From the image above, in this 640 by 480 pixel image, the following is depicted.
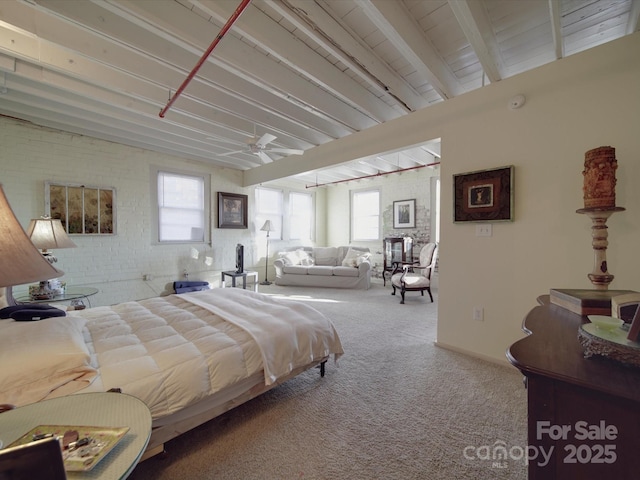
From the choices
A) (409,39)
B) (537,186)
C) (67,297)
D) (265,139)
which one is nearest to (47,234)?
(67,297)

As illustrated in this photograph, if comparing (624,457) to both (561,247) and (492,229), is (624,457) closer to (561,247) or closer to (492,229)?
(561,247)

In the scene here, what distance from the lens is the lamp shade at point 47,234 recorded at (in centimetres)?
256

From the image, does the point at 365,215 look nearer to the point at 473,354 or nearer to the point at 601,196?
the point at 473,354

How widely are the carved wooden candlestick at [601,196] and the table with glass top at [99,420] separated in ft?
7.97

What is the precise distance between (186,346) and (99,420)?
671 mm

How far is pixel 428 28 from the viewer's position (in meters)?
2.12

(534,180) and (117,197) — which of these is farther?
(117,197)

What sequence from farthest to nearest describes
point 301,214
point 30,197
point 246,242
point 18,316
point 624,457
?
point 301,214 → point 246,242 → point 30,197 → point 18,316 → point 624,457

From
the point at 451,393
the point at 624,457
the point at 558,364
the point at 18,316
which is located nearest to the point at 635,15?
the point at 558,364

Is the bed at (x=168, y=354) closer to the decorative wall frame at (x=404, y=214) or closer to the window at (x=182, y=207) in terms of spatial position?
the window at (x=182, y=207)

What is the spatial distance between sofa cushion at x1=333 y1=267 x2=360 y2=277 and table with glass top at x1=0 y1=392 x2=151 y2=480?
505 cm

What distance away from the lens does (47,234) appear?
260 centimetres

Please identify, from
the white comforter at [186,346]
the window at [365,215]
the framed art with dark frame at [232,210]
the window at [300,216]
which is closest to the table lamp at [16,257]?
the white comforter at [186,346]

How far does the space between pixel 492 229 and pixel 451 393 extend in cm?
153
